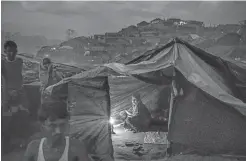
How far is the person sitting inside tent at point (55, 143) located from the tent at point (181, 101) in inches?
96.9

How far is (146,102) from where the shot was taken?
334 inches

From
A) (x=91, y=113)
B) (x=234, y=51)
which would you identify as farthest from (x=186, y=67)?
(x=234, y=51)

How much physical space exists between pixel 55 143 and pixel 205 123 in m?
3.42

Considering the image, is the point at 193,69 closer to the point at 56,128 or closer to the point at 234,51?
the point at 56,128

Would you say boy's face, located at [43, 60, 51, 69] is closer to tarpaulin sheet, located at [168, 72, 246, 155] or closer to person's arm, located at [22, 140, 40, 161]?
tarpaulin sheet, located at [168, 72, 246, 155]

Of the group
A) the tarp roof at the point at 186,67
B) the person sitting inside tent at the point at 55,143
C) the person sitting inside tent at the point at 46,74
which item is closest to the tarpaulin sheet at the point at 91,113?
the tarp roof at the point at 186,67

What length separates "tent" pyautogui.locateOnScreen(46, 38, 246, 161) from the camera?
15.3 feet

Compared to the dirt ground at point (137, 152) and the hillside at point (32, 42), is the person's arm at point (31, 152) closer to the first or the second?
the dirt ground at point (137, 152)

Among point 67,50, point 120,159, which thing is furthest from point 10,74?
point 67,50

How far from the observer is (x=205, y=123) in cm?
484

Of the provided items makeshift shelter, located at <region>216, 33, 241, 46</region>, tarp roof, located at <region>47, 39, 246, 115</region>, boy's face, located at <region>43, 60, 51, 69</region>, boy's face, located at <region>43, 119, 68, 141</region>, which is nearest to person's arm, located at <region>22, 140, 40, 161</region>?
boy's face, located at <region>43, 119, 68, 141</region>

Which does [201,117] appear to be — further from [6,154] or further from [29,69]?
[29,69]

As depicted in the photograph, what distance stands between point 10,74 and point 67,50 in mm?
8077

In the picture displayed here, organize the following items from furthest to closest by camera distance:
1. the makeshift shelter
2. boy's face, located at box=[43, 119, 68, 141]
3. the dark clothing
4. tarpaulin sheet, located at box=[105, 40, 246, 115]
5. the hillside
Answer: the hillside < the makeshift shelter < the dark clothing < tarpaulin sheet, located at box=[105, 40, 246, 115] < boy's face, located at box=[43, 119, 68, 141]
